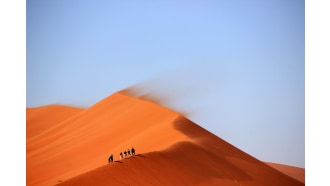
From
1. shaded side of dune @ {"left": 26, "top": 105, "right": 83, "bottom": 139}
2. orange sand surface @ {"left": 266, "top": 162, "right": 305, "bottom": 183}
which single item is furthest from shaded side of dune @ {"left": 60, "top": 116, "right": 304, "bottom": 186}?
shaded side of dune @ {"left": 26, "top": 105, "right": 83, "bottom": 139}

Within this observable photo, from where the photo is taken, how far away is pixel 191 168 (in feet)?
52.2

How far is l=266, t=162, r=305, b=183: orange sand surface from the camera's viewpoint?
1822 centimetres

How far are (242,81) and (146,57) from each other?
3.54 metres

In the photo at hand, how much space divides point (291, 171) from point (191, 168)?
15.4ft

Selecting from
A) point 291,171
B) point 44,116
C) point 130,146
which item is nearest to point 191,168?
point 130,146

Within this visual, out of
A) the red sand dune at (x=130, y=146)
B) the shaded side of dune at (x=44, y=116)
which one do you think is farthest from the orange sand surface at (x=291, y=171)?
the shaded side of dune at (x=44, y=116)

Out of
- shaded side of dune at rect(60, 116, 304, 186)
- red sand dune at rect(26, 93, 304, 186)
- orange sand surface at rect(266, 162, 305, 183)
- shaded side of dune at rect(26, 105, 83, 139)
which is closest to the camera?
shaded side of dune at rect(60, 116, 304, 186)

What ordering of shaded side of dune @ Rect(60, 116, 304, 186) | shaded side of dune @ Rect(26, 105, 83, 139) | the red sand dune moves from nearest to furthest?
shaded side of dune @ Rect(60, 116, 304, 186)
the red sand dune
shaded side of dune @ Rect(26, 105, 83, 139)

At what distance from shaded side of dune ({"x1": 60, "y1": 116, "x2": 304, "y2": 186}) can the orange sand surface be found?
0.17 metres

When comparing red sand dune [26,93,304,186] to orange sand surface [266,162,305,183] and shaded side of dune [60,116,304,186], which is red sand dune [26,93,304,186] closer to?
shaded side of dune [60,116,304,186]

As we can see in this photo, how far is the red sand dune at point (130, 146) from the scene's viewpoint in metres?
14.9

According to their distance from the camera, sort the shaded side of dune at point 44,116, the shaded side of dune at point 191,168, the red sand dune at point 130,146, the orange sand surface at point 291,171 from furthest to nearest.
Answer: the orange sand surface at point 291,171
the shaded side of dune at point 44,116
the red sand dune at point 130,146
the shaded side of dune at point 191,168

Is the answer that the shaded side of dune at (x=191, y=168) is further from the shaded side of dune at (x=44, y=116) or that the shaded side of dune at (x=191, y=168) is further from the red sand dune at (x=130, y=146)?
the shaded side of dune at (x=44, y=116)
